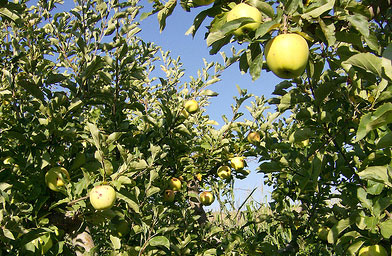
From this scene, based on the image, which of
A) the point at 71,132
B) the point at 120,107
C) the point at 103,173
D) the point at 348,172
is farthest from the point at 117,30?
the point at 348,172

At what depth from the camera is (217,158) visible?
3.55 m

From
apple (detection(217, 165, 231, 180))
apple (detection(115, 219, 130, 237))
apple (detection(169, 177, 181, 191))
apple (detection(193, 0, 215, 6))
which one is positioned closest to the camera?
apple (detection(193, 0, 215, 6))

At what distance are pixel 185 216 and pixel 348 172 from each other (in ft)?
5.01

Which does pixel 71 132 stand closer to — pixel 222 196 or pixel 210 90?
pixel 210 90

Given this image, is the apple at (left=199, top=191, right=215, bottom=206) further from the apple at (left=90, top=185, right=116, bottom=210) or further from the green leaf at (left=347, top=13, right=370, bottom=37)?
the green leaf at (left=347, top=13, right=370, bottom=37)

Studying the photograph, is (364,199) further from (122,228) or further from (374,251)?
(122,228)

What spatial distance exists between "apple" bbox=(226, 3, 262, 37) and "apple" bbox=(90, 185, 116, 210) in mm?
1050

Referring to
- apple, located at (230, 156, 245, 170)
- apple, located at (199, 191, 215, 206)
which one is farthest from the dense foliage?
apple, located at (199, 191, 215, 206)

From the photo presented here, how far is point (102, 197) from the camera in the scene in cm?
179

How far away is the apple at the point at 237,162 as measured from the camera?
348cm

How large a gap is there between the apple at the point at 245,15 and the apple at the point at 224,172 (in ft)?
7.90

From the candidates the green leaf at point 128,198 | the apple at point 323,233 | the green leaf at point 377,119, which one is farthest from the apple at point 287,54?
the apple at point 323,233

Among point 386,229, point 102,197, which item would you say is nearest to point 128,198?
point 102,197

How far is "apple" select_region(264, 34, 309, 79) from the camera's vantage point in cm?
124
